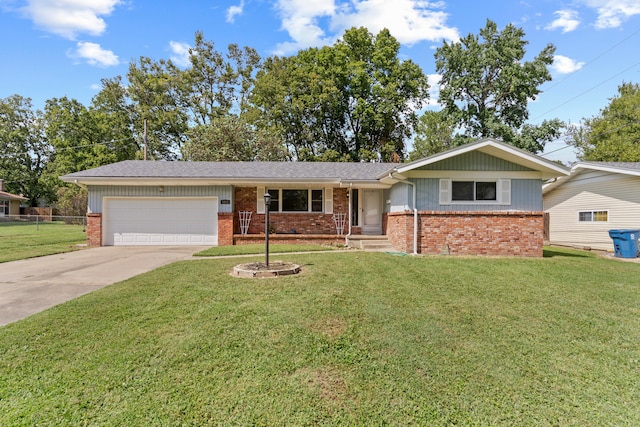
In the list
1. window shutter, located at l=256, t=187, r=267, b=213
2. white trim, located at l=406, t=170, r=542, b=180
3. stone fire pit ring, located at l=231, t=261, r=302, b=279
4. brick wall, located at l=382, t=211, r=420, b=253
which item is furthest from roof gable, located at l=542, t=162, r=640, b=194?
window shutter, located at l=256, t=187, r=267, b=213

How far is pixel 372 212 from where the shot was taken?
1455 cm

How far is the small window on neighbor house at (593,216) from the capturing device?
44.6 ft

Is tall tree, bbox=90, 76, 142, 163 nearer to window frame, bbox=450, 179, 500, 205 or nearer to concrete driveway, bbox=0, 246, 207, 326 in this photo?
concrete driveway, bbox=0, 246, 207, 326

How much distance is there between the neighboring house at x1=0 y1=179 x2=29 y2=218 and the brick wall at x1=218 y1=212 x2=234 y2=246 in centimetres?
3621

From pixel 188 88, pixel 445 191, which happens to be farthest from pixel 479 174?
pixel 188 88

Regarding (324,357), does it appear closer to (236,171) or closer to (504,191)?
(504,191)

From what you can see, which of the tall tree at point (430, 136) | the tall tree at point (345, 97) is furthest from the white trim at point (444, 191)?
the tall tree at point (430, 136)

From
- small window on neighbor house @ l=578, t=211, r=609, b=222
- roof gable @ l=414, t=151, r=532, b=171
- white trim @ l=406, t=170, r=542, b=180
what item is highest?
roof gable @ l=414, t=151, r=532, b=171

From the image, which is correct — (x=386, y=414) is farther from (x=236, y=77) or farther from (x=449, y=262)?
(x=236, y=77)

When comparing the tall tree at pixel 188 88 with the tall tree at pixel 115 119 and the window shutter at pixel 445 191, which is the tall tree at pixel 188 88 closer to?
the tall tree at pixel 115 119

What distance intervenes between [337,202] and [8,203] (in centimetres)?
4315

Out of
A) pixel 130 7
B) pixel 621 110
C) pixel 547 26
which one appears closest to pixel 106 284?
pixel 130 7

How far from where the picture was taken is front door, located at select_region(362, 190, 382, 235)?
47.4 feet

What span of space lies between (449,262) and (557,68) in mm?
24753
